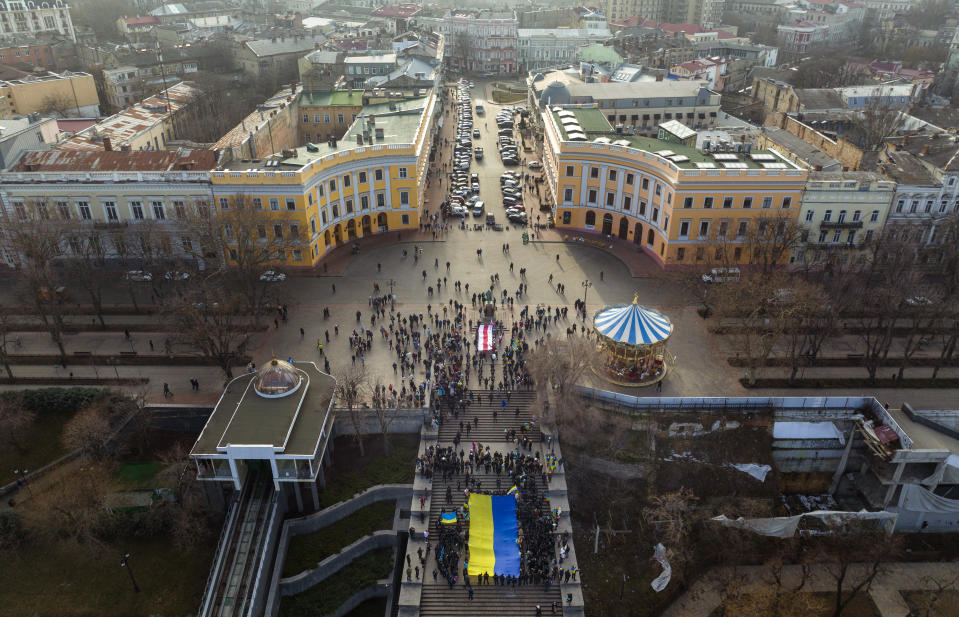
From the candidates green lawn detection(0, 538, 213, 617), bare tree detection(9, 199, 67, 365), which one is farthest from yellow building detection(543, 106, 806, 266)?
bare tree detection(9, 199, 67, 365)

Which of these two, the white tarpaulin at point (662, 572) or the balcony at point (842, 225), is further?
the balcony at point (842, 225)

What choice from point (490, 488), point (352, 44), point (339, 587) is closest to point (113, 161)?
point (339, 587)

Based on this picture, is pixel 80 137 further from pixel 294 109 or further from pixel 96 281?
pixel 294 109

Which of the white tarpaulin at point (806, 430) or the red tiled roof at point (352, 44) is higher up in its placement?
the red tiled roof at point (352, 44)

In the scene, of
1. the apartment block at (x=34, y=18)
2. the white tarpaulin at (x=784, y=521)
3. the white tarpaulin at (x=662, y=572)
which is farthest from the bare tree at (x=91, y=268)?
the apartment block at (x=34, y=18)

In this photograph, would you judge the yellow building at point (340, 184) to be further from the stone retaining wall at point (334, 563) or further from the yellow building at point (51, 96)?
the yellow building at point (51, 96)

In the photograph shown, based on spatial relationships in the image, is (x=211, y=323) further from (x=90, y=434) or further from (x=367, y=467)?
(x=367, y=467)

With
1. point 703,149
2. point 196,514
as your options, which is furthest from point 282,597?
point 703,149
